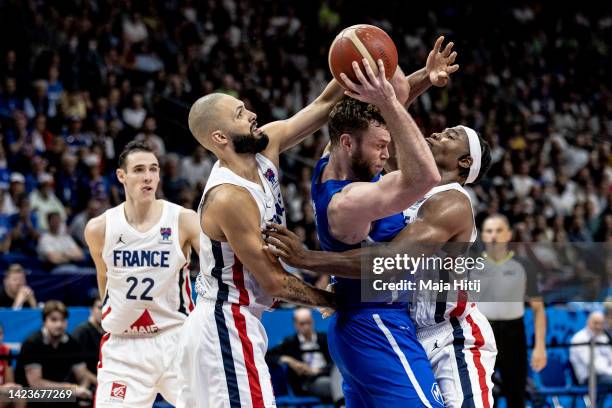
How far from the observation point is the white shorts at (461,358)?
4543 millimetres

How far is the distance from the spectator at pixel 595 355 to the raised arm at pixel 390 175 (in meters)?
5.54

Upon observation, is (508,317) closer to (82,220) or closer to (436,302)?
(436,302)

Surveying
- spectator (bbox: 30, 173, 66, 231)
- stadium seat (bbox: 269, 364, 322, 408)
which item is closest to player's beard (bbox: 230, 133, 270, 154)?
stadium seat (bbox: 269, 364, 322, 408)

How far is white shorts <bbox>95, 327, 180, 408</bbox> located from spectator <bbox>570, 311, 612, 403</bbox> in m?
4.74

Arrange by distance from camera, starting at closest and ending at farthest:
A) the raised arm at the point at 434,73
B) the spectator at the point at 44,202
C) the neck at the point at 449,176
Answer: the neck at the point at 449,176
the raised arm at the point at 434,73
the spectator at the point at 44,202

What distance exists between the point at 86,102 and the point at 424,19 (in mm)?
9563

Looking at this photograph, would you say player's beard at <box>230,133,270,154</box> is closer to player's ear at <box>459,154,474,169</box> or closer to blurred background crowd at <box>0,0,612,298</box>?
player's ear at <box>459,154,474,169</box>

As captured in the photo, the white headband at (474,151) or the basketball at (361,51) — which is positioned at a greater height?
the basketball at (361,51)

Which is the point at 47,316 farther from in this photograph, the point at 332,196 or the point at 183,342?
the point at 332,196

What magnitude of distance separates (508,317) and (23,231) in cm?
548

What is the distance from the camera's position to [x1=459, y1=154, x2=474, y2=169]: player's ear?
191 inches

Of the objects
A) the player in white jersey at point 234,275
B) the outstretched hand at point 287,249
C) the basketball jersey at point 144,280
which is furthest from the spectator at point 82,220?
the outstretched hand at point 287,249

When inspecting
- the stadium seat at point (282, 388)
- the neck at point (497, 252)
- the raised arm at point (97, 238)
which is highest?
the neck at point (497, 252)

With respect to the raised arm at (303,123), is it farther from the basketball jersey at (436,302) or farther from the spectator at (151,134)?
the spectator at (151,134)
